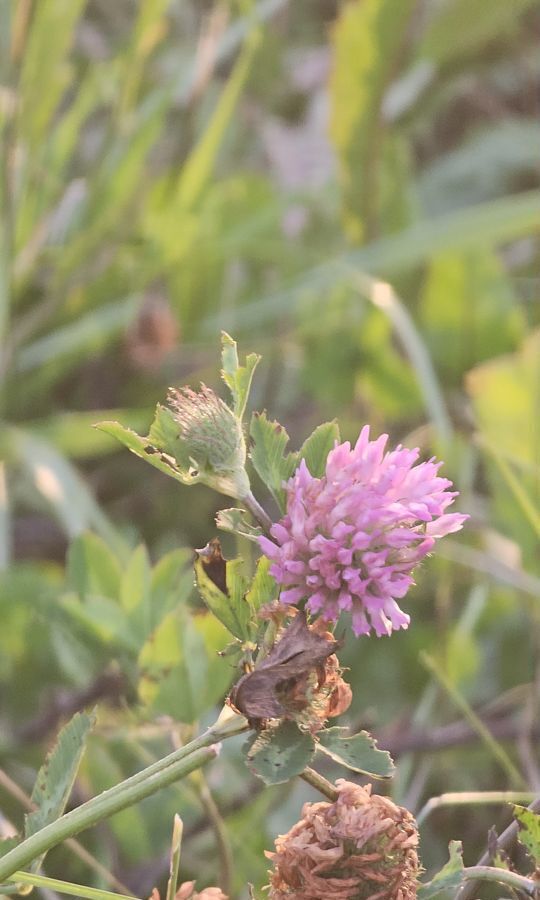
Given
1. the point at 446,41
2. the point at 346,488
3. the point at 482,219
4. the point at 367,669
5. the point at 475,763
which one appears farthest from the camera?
the point at 446,41

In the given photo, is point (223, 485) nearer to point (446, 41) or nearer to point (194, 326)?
point (194, 326)

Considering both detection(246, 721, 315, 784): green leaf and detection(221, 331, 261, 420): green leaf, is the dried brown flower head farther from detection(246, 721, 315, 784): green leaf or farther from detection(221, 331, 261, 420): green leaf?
detection(221, 331, 261, 420): green leaf

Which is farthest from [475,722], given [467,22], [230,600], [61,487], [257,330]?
[467,22]

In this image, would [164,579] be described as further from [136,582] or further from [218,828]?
[218,828]

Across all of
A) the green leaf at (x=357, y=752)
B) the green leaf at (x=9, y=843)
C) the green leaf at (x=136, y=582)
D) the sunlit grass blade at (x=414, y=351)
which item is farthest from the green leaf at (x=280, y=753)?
the sunlit grass blade at (x=414, y=351)

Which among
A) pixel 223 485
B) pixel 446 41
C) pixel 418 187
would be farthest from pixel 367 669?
pixel 446 41

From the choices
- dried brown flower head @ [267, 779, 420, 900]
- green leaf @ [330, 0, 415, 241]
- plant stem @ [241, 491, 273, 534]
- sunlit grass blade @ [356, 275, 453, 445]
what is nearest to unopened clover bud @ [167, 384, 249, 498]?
plant stem @ [241, 491, 273, 534]

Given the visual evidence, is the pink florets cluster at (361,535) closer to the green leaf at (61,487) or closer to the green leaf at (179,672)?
the green leaf at (179,672)
